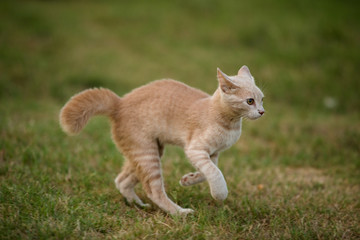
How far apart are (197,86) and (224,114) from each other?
476 cm

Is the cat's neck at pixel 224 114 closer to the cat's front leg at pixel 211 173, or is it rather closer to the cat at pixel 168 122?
the cat at pixel 168 122

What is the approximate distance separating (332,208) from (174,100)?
6.37ft

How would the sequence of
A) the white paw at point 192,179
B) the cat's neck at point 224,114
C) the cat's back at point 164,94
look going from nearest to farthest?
the cat's neck at point 224,114 → the white paw at point 192,179 → the cat's back at point 164,94

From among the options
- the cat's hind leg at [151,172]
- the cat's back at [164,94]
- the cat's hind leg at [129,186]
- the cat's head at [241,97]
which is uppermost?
the cat's head at [241,97]

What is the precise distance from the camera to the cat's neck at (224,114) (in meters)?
3.58

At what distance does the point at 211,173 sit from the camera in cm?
340

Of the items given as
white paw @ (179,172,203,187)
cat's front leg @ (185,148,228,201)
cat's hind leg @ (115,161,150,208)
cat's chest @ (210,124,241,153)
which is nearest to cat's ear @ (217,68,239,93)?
cat's chest @ (210,124,241,153)

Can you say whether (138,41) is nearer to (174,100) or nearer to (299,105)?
(299,105)

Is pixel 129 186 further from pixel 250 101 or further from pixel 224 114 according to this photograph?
pixel 250 101

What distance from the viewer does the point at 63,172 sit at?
4.39 m

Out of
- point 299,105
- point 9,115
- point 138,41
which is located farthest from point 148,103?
point 138,41

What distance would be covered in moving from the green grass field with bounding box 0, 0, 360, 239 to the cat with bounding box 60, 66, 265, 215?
12.8 inches

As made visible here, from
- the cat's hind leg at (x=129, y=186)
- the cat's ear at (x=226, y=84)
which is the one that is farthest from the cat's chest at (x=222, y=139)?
Answer: the cat's hind leg at (x=129, y=186)

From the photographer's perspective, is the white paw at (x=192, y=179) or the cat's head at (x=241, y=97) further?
the white paw at (x=192, y=179)
